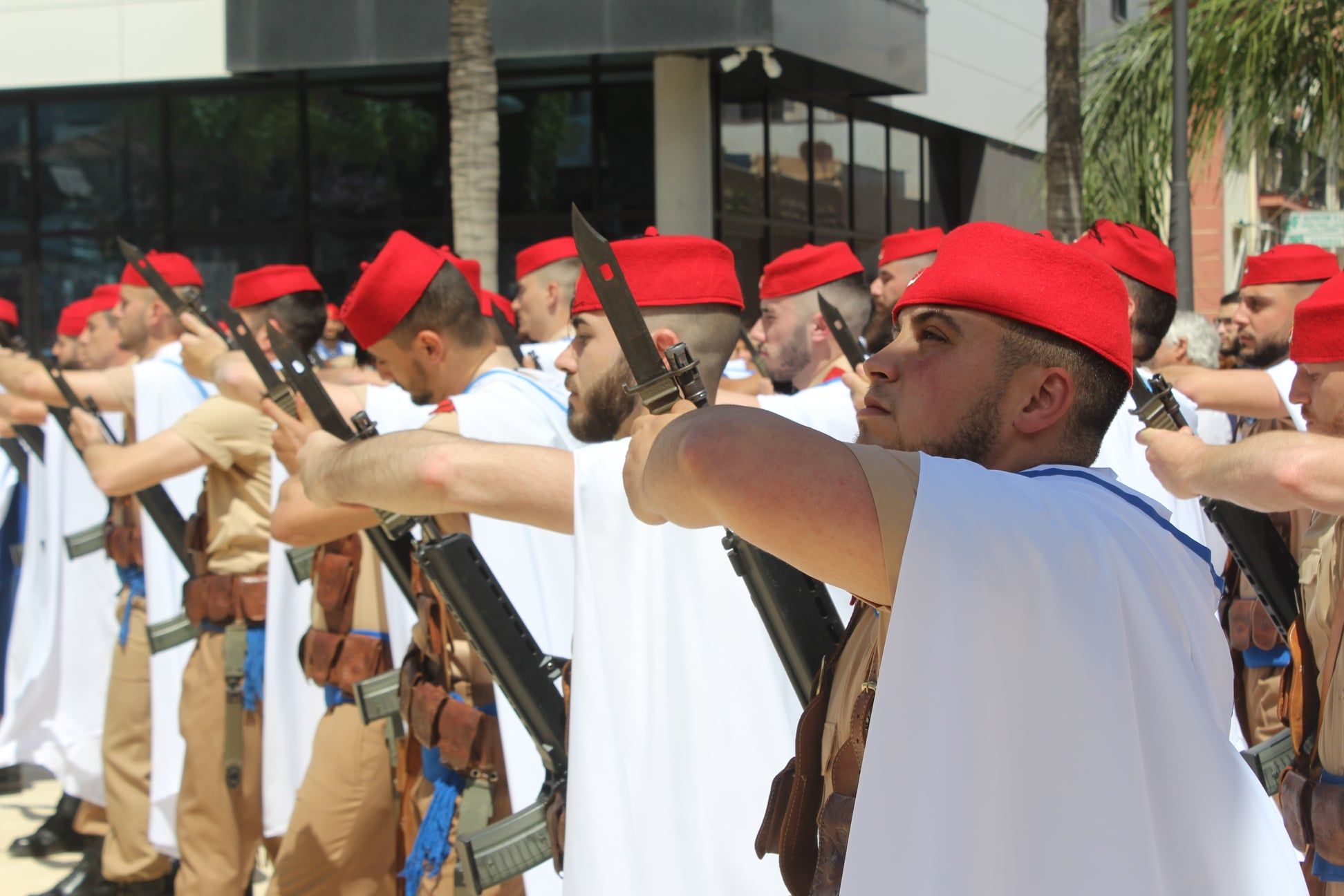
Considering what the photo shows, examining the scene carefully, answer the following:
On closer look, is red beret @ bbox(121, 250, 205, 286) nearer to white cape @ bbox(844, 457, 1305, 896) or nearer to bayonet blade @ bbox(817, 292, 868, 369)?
bayonet blade @ bbox(817, 292, 868, 369)

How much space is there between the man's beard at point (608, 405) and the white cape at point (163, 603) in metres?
3.15

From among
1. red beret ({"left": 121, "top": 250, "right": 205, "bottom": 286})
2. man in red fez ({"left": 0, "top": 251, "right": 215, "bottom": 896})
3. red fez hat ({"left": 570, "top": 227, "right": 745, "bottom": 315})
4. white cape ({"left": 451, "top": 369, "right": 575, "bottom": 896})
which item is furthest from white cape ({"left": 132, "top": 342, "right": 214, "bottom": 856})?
red fez hat ({"left": 570, "top": 227, "right": 745, "bottom": 315})

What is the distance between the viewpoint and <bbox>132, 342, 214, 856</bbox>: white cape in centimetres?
574

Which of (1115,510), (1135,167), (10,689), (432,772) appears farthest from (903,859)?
(1135,167)

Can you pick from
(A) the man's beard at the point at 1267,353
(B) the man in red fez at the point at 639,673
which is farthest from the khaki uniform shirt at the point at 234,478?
(A) the man's beard at the point at 1267,353

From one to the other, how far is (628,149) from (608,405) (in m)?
11.7

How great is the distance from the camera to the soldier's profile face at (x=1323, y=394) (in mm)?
3270

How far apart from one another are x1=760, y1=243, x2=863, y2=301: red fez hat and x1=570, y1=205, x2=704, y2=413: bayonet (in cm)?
391

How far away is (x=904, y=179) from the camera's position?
59.3 feet

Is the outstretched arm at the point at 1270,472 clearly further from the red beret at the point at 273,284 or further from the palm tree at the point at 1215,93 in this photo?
the palm tree at the point at 1215,93

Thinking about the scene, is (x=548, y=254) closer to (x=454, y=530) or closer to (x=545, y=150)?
(x=454, y=530)

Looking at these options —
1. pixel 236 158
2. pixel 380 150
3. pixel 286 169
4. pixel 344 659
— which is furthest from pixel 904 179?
pixel 344 659

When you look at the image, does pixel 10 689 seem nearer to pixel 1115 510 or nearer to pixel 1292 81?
pixel 1115 510

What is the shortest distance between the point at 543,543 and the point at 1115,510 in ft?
6.64
